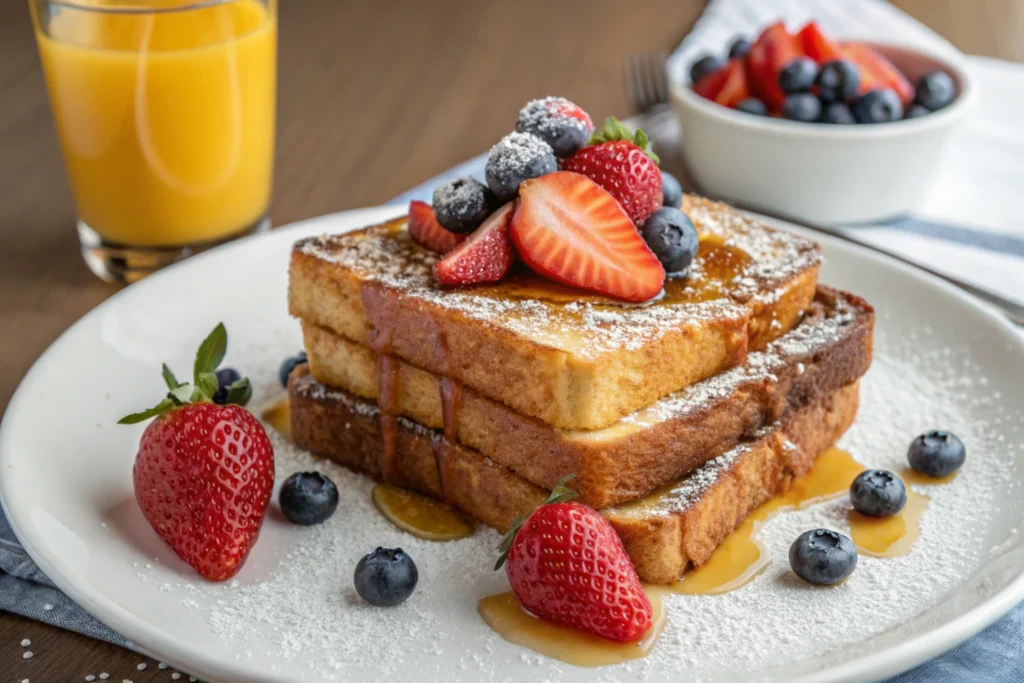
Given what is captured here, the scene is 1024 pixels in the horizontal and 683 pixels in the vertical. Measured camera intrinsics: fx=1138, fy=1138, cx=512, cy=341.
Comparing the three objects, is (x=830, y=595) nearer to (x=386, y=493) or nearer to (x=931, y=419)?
(x=931, y=419)

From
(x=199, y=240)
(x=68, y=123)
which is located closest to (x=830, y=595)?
(x=199, y=240)

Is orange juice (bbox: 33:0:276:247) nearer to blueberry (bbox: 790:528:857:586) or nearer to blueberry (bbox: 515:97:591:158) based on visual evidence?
blueberry (bbox: 515:97:591:158)

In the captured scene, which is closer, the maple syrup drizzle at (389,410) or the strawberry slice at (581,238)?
the strawberry slice at (581,238)

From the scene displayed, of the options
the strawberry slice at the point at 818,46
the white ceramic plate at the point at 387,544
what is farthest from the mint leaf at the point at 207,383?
the strawberry slice at the point at 818,46

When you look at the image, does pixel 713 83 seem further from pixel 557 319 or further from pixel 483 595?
pixel 483 595

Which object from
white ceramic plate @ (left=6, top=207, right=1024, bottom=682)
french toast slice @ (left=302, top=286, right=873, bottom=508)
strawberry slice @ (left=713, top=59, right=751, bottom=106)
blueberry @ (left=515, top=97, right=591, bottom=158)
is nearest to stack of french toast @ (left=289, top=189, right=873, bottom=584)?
french toast slice @ (left=302, top=286, right=873, bottom=508)

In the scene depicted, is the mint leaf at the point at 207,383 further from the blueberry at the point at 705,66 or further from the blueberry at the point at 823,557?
the blueberry at the point at 705,66
